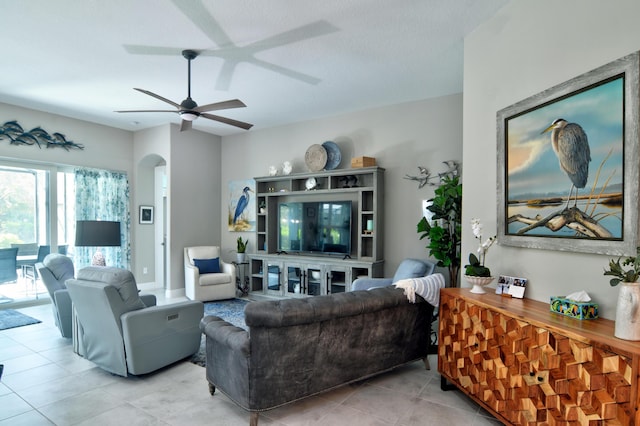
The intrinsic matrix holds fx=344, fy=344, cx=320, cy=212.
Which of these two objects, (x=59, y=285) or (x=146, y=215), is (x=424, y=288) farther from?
(x=146, y=215)

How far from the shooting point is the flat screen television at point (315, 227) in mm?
5252

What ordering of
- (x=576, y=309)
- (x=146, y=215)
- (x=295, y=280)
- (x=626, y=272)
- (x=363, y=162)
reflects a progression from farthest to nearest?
(x=146, y=215)
(x=295, y=280)
(x=363, y=162)
(x=576, y=309)
(x=626, y=272)

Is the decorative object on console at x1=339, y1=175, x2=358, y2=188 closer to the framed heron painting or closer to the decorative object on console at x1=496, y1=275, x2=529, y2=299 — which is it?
the framed heron painting

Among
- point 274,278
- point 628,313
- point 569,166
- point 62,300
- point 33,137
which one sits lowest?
point 274,278

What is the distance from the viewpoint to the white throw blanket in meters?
2.83

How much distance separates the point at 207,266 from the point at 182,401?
3.39 meters

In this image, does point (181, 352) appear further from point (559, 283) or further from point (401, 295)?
point (559, 283)

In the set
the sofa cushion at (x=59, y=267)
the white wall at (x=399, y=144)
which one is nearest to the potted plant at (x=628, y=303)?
the white wall at (x=399, y=144)

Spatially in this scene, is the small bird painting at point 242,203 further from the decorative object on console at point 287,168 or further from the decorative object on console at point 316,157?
the decorative object on console at point 316,157

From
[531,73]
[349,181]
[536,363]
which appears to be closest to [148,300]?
[349,181]

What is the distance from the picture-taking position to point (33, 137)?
5305 millimetres

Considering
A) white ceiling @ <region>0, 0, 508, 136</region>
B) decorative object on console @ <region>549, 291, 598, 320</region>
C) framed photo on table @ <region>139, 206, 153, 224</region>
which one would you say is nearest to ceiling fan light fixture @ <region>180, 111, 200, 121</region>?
white ceiling @ <region>0, 0, 508, 136</region>

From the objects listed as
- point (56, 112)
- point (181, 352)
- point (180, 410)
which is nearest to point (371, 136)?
point (181, 352)

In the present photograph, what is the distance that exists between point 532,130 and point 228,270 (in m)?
4.96
